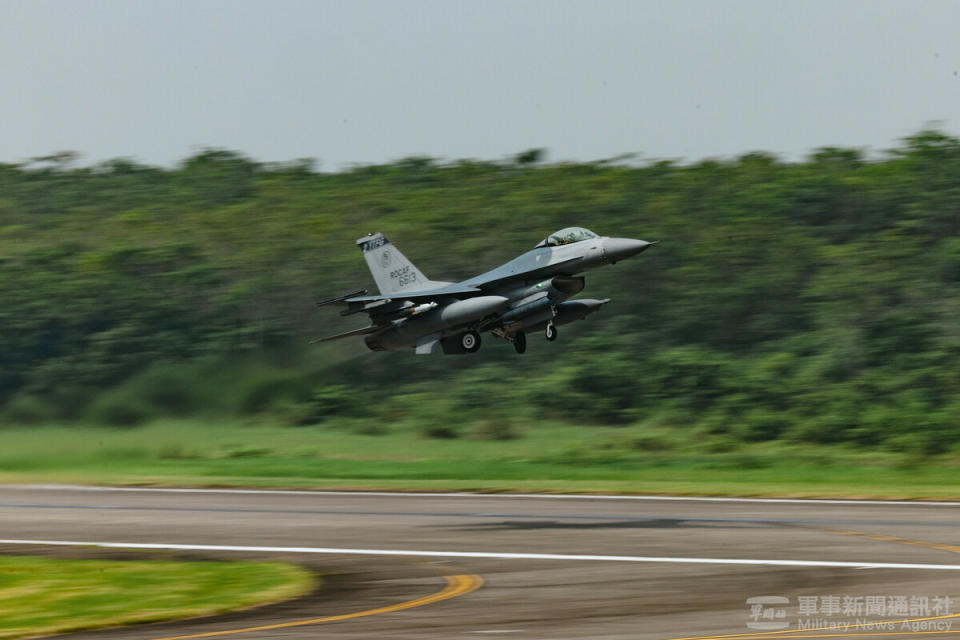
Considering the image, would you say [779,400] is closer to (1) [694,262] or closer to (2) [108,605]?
(1) [694,262]

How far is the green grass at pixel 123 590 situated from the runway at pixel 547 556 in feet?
2.06

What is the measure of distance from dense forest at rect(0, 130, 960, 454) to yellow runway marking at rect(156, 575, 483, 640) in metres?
33.9

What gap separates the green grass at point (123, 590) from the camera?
583 inches

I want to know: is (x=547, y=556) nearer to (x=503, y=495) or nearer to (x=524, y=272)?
(x=503, y=495)

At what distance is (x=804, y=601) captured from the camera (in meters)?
15.2

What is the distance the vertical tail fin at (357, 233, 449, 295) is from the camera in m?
39.1

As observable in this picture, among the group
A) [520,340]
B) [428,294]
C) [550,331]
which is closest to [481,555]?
[550,331]

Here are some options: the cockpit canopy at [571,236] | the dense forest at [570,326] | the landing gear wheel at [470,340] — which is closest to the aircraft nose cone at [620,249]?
the cockpit canopy at [571,236]

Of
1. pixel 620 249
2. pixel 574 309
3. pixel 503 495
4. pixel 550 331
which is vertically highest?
pixel 620 249

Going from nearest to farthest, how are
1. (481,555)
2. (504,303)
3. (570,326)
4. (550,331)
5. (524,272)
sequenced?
(481,555) < (504,303) < (550,331) < (524,272) < (570,326)

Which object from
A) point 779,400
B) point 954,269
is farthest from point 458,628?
point 954,269

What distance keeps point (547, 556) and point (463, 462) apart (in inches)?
949

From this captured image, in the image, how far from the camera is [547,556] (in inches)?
758

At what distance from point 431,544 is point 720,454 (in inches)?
1176
